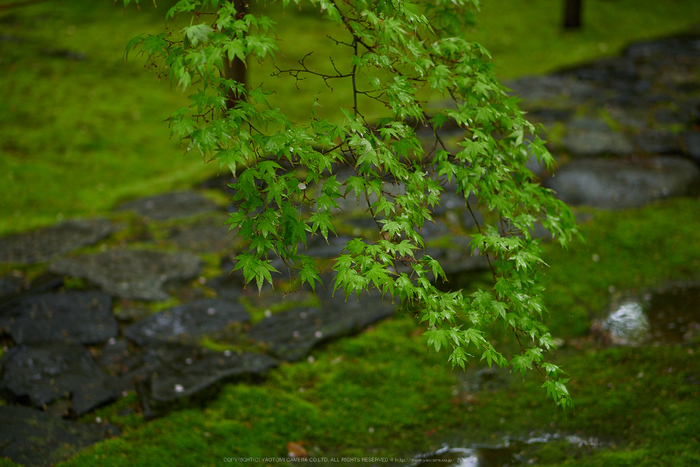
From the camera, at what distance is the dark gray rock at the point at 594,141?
823 centimetres

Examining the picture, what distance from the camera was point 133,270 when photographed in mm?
6008

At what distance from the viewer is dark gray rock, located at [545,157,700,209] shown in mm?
7332

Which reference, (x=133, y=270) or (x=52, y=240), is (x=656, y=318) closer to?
(x=133, y=270)

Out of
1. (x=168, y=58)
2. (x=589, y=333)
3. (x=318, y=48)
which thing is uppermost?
(x=168, y=58)

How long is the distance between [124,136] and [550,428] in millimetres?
9111

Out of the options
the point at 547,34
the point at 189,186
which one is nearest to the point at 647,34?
the point at 547,34

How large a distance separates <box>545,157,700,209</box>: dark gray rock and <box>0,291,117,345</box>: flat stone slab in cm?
636

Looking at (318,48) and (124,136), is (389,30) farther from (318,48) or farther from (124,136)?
(318,48)

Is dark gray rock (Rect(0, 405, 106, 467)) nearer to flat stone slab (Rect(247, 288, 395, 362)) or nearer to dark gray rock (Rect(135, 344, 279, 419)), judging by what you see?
dark gray rock (Rect(135, 344, 279, 419))

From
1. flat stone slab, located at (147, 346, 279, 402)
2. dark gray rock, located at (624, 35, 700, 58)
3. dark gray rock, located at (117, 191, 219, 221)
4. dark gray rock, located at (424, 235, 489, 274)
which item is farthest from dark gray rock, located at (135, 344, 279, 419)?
dark gray rock, located at (624, 35, 700, 58)

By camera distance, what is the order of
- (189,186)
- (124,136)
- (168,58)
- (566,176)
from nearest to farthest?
1. (168,58)
2. (566,176)
3. (189,186)
4. (124,136)

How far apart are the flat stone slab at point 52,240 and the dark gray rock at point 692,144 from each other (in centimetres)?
914

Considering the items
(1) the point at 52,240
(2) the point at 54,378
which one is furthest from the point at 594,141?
(1) the point at 52,240

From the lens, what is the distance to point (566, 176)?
7730mm
